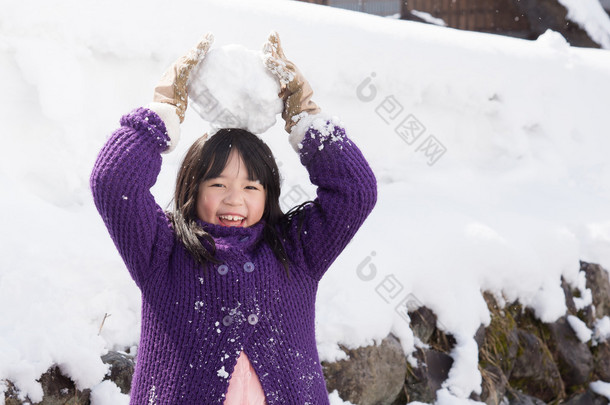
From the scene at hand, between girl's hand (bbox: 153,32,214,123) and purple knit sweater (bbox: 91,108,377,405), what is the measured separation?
75 mm

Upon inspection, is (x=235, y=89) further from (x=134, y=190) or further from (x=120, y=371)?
(x=120, y=371)

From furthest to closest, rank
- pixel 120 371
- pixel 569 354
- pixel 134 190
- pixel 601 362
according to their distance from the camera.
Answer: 1. pixel 601 362
2. pixel 569 354
3. pixel 120 371
4. pixel 134 190

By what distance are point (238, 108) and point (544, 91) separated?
3.51 meters

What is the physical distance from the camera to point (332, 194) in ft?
5.36

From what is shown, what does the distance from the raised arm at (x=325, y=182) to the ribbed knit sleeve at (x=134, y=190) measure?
314mm

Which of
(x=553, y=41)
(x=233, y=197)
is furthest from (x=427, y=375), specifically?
(x=553, y=41)

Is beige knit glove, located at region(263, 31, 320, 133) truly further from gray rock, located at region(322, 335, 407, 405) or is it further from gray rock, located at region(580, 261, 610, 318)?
gray rock, located at region(580, 261, 610, 318)

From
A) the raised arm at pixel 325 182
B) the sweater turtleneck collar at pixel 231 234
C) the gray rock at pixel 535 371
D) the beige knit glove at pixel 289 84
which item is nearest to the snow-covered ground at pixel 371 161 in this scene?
the gray rock at pixel 535 371

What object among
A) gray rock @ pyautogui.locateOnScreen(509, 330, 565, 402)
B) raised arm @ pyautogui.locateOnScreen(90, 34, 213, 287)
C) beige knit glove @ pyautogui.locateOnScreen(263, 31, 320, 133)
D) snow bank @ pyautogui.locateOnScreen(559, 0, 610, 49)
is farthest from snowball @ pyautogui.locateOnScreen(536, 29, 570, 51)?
raised arm @ pyautogui.locateOnScreen(90, 34, 213, 287)

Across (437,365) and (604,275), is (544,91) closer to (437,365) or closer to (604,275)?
(604,275)

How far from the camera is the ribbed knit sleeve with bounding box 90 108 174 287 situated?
1.48 m

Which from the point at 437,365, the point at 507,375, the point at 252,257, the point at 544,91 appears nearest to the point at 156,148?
the point at 252,257

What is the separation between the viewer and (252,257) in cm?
160

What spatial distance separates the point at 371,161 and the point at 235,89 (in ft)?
7.47
